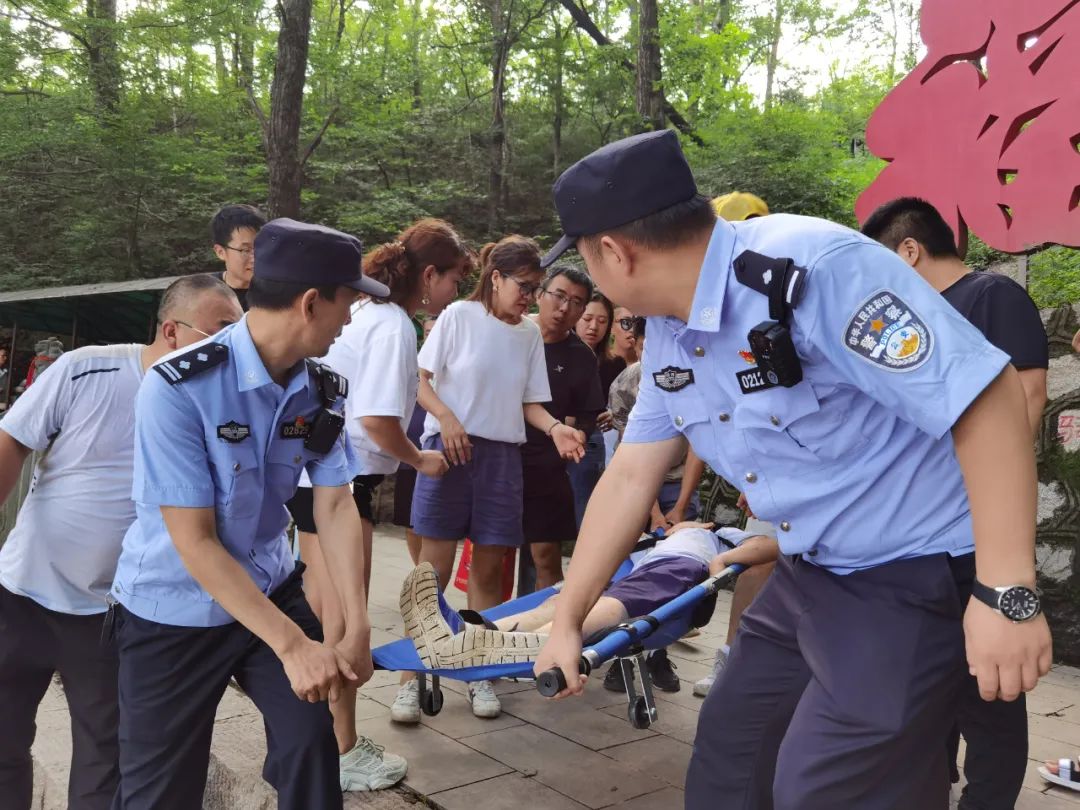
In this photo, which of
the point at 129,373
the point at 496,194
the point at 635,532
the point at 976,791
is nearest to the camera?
the point at 635,532

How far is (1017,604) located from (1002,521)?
133 mm

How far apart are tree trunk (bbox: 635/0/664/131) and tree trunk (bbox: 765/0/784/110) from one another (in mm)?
13012

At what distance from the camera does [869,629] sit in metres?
1.68

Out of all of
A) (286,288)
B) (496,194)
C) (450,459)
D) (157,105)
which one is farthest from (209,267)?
(286,288)

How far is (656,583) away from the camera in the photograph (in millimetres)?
3523

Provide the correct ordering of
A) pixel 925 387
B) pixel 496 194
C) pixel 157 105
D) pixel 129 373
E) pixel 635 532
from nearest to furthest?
1. pixel 925 387
2. pixel 635 532
3. pixel 129 373
4. pixel 157 105
5. pixel 496 194

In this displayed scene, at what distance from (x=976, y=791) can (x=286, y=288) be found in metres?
2.30

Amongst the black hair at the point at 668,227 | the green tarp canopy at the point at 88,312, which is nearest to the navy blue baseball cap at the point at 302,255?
the black hair at the point at 668,227

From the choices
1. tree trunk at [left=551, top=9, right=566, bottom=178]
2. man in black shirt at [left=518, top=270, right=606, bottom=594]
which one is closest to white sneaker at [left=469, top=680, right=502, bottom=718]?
man in black shirt at [left=518, top=270, right=606, bottom=594]

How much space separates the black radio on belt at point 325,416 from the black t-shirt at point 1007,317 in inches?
72.0

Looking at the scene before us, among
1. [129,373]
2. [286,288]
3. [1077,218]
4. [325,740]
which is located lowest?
[325,740]

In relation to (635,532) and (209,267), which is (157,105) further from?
(635,532)

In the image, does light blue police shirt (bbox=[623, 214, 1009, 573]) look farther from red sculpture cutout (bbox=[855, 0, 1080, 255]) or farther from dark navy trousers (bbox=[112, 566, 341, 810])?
red sculpture cutout (bbox=[855, 0, 1080, 255])

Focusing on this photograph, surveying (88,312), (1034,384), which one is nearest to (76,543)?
(1034,384)
